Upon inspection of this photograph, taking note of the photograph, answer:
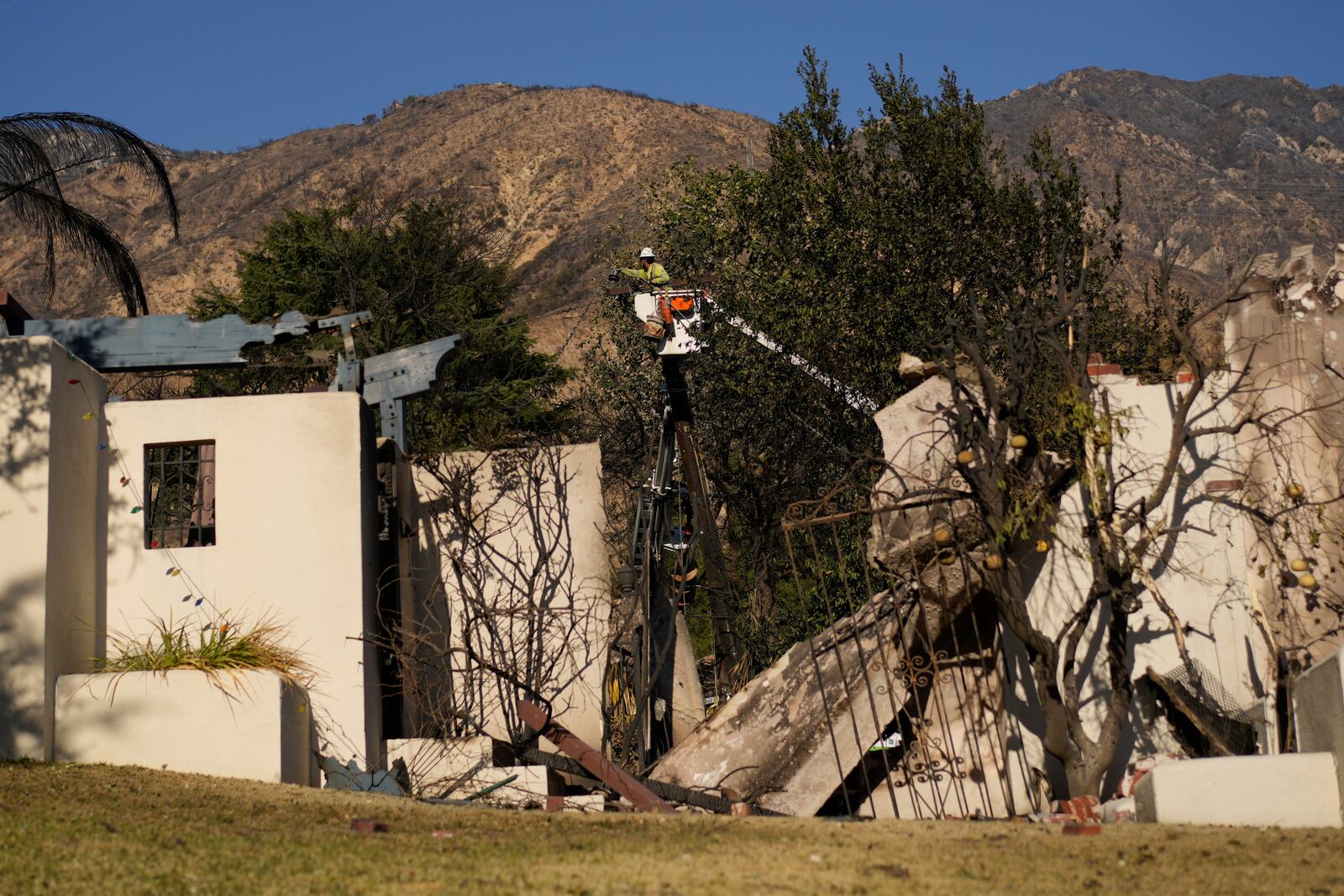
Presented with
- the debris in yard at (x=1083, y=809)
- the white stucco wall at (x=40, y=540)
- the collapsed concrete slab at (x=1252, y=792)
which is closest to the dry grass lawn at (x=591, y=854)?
the collapsed concrete slab at (x=1252, y=792)

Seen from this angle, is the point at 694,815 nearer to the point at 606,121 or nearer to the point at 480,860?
the point at 480,860

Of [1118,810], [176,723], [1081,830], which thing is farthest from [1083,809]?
[176,723]

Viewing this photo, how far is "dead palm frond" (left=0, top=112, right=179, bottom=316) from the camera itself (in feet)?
44.3

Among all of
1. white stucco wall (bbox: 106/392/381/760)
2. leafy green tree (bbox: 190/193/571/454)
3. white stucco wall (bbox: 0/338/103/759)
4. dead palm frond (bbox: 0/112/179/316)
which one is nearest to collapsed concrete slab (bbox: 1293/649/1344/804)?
white stucco wall (bbox: 106/392/381/760)

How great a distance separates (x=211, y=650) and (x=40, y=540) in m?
1.57

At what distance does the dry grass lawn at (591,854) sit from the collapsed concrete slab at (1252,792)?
0.49m

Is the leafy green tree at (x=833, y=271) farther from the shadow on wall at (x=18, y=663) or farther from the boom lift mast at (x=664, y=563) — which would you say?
the shadow on wall at (x=18, y=663)

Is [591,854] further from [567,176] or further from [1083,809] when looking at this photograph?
[567,176]

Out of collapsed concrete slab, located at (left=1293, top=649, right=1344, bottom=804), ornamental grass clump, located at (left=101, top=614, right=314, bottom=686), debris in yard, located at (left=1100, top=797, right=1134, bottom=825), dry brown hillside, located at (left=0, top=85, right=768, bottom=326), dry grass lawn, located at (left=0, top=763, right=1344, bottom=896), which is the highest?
dry brown hillside, located at (left=0, top=85, right=768, bottom=326)

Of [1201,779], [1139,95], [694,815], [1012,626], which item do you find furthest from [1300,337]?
[1139,95]

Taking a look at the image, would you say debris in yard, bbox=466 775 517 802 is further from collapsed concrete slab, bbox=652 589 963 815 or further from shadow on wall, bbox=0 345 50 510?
shadow on wall, bbox=0 345 50 510

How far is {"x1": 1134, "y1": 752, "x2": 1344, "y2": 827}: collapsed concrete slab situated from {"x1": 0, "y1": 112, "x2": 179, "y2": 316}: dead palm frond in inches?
394

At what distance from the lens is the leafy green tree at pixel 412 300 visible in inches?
1110

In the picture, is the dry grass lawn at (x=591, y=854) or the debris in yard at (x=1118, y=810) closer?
the dry grass lawn at (x=591, y=854)
